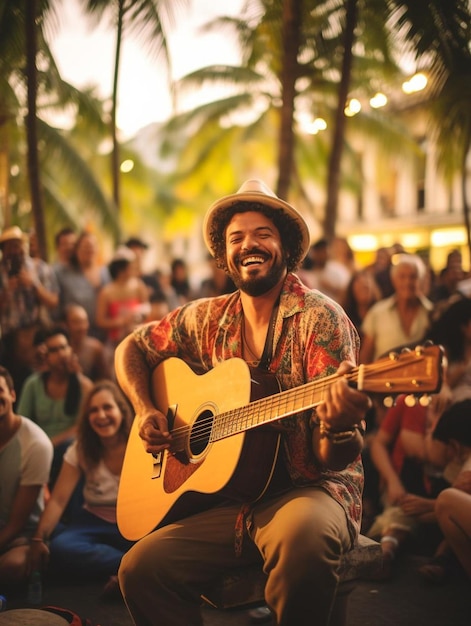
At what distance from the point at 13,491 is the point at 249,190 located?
2.60 meters

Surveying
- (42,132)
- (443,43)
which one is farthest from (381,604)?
(42,132)

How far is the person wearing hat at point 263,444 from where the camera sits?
241 cm

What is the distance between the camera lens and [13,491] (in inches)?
175

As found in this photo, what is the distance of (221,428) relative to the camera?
2.70 metres

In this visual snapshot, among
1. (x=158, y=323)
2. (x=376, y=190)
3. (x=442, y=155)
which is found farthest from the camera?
(x=376, y=190)

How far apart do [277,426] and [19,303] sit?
16.7 ft

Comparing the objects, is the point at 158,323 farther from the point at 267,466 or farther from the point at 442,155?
the point at 442,155

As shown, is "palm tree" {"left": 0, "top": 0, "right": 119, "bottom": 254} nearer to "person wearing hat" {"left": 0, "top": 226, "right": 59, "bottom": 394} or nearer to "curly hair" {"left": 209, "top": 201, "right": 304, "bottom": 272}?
"person wearing hat" {"left": 0, "top": 226, "right": 59, "bottom": 394}

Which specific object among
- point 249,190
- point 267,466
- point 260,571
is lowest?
point 260,571

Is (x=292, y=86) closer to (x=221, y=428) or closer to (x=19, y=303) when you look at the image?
(x=19, y=303)

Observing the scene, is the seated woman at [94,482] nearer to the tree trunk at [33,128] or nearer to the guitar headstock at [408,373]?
the guitar headstock at [408,373]

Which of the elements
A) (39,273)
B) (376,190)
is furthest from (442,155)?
(376,190)

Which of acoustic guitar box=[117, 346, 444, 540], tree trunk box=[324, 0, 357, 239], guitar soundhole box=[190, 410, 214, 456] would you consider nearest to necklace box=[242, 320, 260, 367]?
acoustic guitar box=[117, 346, 444, 540]

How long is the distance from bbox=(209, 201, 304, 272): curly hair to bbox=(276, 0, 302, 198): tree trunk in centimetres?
741
